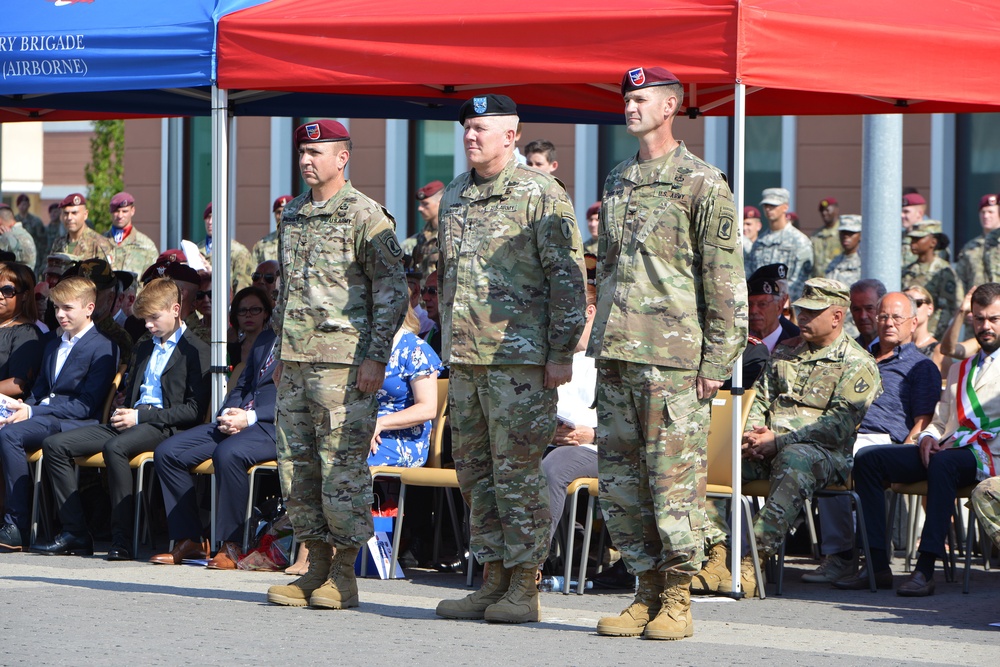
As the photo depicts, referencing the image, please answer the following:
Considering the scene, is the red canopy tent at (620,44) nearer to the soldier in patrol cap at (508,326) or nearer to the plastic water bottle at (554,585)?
the soldier in patrol cap at (508,326)

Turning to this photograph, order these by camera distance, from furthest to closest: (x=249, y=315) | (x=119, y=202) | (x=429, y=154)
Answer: (x=429, y=154) → (x=119, y=202) → (x=249, y=315)

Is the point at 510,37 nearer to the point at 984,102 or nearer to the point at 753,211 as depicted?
the point at 984,102

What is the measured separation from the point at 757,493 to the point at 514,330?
200 centimetres

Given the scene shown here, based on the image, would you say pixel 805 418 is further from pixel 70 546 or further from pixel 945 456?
pixel 70 546

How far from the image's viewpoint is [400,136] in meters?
18.9

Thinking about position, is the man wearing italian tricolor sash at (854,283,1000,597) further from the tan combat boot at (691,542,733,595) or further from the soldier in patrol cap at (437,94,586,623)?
the soldier in patrol cap at (437,94,586,623)

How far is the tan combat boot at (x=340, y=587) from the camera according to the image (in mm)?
6398

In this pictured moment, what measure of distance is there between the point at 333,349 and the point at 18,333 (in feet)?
12.1

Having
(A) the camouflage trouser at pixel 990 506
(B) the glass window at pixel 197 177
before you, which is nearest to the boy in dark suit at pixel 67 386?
(A) the camouflage trouser at pixel 990 506

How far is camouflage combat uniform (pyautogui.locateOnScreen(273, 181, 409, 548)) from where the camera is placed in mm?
6391

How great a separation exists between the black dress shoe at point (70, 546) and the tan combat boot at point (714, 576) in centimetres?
337

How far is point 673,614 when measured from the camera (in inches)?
229

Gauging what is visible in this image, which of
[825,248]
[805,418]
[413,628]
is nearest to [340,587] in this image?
[413,628]

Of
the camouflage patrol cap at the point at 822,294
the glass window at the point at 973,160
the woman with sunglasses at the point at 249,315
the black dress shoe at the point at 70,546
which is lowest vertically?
the black dress shoe at the point at 70,546
